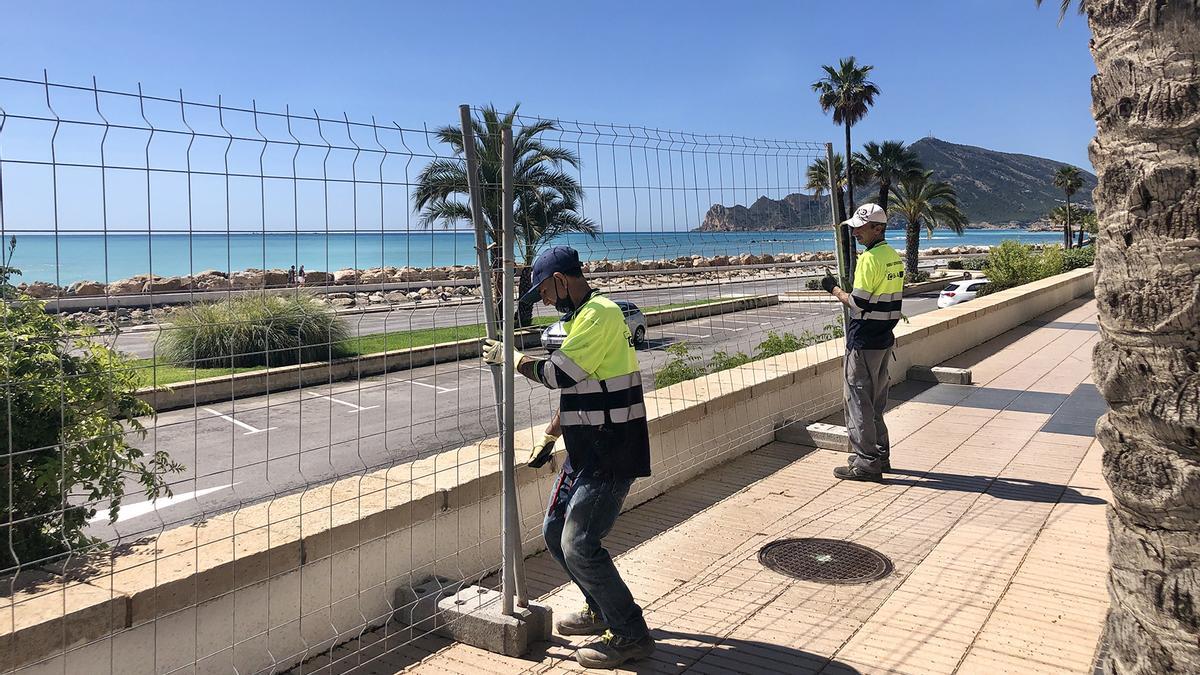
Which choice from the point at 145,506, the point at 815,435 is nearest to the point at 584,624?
the point at 815,435

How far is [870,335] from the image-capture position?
6867mm

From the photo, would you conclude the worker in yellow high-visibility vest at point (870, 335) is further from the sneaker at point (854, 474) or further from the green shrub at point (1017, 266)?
the green shrub at point (1017, 266)

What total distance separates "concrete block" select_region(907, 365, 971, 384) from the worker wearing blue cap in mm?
8001

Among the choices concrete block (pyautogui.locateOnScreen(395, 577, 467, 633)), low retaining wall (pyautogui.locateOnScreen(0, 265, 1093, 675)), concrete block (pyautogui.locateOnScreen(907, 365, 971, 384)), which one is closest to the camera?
low retaining wall (pyautogui.locateOnScreen(0, 265, 1093, 675))

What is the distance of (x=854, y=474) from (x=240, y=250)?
4951 millimetres

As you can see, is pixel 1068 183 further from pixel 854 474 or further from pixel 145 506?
pixel 145 506

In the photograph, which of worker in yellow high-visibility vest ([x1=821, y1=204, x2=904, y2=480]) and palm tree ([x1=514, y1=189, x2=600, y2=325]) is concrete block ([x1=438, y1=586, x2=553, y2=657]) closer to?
palm tree ([x1=514, y1=189, x2=600, y2=325])

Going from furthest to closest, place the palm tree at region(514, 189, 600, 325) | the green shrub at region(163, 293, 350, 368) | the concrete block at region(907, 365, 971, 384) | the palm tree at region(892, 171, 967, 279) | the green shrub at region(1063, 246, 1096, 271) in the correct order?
the palm tree at region(892, 171, 967, 279) < the green shrub at region(1063, 246, 1096, 271) < the concrete block at region(907, 365, 971, 384) < the palm tree at region(514, 189, 600, 325) < the green shrub at region(163, 293, 350, 368)

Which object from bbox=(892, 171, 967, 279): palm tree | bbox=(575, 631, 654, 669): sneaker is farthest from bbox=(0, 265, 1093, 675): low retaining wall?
bbox=(892, 171, 967, 279): palm tree

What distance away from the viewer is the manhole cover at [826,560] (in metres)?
4.94

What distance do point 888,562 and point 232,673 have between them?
356 cm

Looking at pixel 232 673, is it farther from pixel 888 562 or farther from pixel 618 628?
pixel 888 562

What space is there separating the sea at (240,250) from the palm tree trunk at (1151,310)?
2876mm

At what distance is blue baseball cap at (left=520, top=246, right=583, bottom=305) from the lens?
12.7 feet
